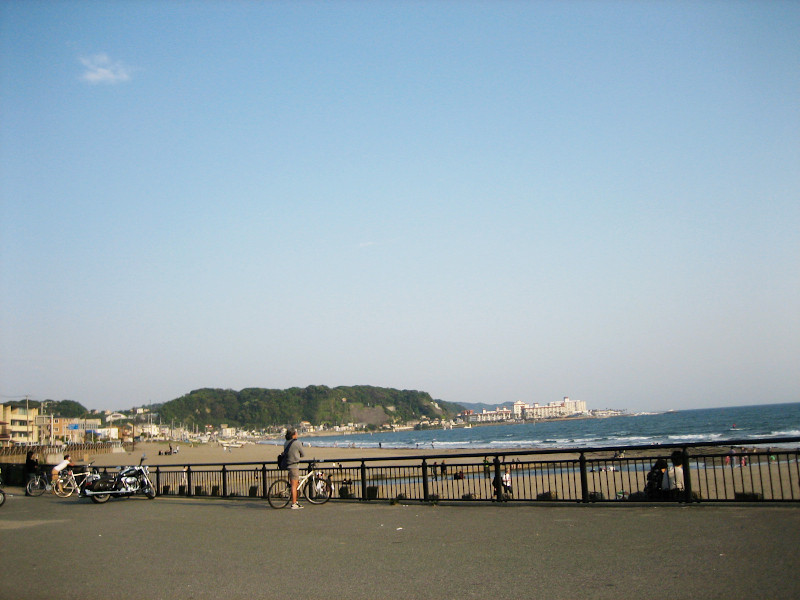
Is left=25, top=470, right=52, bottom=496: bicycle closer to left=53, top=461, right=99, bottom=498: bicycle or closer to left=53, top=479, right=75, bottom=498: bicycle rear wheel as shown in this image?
left=53, top=461, right=99, bottom=498: bicycle

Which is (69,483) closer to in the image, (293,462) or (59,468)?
(59,468)

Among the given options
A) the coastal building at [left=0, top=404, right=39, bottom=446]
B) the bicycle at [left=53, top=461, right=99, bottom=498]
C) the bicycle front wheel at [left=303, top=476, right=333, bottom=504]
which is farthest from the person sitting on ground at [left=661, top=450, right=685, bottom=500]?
the coastal building at [left=0, top=404, right=39, bottom=446]

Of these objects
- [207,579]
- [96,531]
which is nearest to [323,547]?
[207,579]

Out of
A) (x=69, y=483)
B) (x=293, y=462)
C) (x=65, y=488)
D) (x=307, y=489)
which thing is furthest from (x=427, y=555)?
(x=69, y=483)

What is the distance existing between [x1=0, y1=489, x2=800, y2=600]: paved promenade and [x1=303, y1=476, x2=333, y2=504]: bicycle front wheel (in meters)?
2.41

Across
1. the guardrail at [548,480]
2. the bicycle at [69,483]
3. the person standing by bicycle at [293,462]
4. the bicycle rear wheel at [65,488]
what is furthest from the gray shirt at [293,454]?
the bicycle rear wheel at [65,488]

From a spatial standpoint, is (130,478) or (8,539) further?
(130,478)

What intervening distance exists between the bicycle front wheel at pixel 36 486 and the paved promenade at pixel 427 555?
1084cm

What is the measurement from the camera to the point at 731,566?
744 cm

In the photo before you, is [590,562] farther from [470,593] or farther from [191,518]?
[191,518]

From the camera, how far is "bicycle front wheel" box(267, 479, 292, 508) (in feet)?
52.1

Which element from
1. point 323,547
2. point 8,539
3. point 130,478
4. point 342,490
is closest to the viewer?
point 323,547

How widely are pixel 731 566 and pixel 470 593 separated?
296cm

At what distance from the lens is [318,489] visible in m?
16.6
